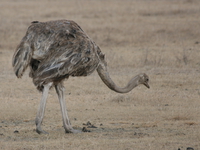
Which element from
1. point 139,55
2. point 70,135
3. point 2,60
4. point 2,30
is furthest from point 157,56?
point 70,135

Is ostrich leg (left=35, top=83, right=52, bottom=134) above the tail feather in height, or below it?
below

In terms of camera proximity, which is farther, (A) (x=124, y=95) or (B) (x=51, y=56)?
(A) (x=124, y=95)

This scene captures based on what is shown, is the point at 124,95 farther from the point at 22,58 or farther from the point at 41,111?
the point at 22,58

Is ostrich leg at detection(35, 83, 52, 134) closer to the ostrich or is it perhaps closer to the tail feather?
the ostrich

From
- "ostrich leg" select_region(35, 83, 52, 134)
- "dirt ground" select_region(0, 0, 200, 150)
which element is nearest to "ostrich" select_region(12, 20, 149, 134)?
"ostrich leg" select_region(35, 83, 52, 134)

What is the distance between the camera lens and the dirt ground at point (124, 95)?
7.59 m

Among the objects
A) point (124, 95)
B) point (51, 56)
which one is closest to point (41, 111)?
point (51, 56)

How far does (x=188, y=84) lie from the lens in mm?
12797

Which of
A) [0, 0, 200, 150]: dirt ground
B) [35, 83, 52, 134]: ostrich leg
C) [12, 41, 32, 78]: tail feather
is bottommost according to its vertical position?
[0, 0, 200, 150]: dirt ground

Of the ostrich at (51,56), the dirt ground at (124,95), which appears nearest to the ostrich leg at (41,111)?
the ostrich at (51,56)

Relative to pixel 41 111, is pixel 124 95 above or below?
below

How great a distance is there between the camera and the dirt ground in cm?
759

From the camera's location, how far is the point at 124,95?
11.2m

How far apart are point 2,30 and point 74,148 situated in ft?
48.6
